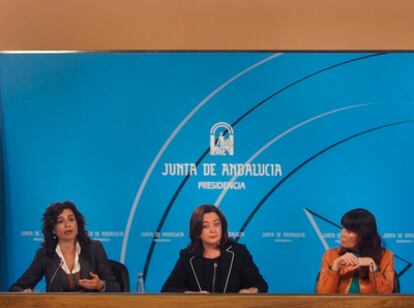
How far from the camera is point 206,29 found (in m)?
2.75

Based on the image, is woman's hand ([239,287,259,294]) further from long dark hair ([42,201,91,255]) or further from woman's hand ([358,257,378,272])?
long dark hair ([42,201,91,255])

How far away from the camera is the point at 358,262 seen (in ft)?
8.72

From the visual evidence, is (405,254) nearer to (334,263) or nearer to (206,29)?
(334,263)

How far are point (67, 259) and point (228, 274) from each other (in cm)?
80

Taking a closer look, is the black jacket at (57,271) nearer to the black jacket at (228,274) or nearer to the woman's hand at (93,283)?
the woman's hand at (93,283)

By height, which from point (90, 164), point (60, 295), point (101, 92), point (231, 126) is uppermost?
point (101, 92)

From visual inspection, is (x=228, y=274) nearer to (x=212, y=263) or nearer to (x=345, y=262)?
(x=212, y=263)

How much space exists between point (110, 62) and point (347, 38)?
1176mm

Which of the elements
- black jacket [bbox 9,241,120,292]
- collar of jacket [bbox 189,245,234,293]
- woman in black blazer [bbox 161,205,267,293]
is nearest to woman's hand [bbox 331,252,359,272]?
woman in black blazer [bbox 161,205,267,293]

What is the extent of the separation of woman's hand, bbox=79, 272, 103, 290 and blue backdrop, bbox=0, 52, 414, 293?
0.47 ft

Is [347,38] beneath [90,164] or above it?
above

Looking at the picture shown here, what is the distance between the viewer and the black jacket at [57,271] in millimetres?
2691

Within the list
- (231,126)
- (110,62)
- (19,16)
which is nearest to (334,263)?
(231,126)

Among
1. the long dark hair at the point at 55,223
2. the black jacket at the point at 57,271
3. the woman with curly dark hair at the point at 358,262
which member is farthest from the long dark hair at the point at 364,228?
the long dark hair at the point at 55,223
